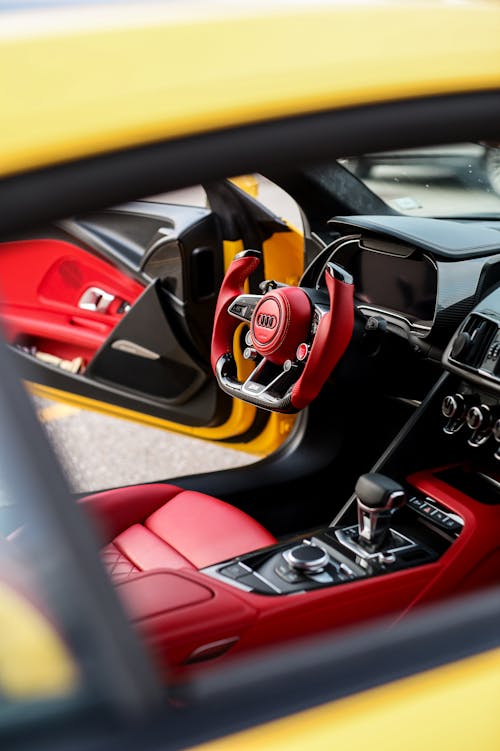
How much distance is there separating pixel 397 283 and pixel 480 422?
15.5 inches

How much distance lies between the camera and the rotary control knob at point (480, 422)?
2.09m

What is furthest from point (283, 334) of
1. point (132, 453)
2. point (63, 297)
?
point (132, 453)

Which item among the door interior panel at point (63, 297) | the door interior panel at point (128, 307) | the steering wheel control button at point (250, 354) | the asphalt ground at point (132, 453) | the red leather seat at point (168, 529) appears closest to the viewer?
the red leather seat at point (168, 529)

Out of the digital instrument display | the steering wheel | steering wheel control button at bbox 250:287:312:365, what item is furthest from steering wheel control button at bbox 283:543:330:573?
the digital instrument display

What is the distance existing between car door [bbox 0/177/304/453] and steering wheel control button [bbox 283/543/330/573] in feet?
1.86

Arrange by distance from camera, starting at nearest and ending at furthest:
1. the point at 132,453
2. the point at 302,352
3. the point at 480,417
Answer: the point at 302,352 < the point at 480,417 < the point at 132,453

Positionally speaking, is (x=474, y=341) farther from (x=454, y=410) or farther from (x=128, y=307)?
(x=128, y=307)

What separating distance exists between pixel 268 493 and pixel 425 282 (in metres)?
0.75

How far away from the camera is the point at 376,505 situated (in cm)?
189

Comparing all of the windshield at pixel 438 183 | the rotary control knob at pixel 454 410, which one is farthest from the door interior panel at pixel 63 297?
the rotary control knob at pixel 454 410

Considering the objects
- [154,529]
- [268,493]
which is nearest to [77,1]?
[154,529]

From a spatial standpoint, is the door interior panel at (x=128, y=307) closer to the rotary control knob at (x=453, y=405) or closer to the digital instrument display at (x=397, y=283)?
the digital instrument display at (x=397, y=283)

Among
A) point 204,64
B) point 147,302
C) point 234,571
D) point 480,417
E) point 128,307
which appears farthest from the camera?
point 128,307

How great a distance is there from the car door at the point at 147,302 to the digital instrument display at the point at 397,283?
0.29m
